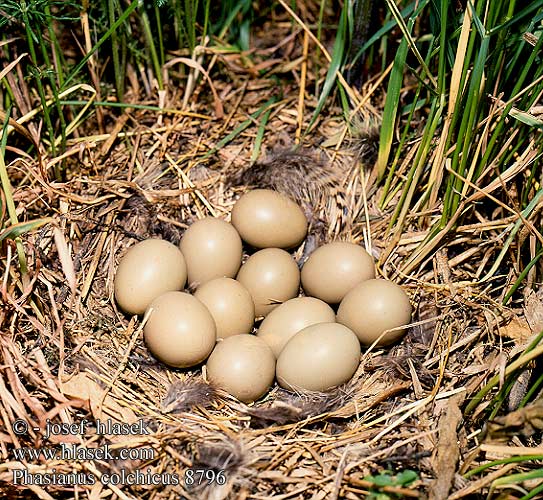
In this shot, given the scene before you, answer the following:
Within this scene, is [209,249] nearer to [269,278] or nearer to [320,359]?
[269,278]

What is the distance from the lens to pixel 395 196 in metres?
2.12

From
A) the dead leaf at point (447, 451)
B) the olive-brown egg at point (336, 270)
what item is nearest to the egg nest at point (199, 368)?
the dead leaf at point (447, 451)

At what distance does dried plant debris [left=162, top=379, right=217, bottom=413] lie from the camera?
1697 millimetres

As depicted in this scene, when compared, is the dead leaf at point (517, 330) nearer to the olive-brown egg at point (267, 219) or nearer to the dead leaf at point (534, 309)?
the dead leaf at point (534, 309)

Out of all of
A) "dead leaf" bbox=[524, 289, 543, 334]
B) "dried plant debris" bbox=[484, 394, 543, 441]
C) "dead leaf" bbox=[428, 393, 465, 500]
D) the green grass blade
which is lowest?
"dead leaf" bbox=[428, 393, 465, 500]

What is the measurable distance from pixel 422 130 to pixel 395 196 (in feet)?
0.67

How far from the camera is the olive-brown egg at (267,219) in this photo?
2.05 metres

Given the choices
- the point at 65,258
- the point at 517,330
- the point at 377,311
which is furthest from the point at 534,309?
the point at 65,258

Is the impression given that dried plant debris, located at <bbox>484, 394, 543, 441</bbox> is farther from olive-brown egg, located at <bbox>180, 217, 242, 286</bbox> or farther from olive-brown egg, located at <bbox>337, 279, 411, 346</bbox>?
olive-brown egg, located at <bbox>180, 217, 242, 286</bbox>

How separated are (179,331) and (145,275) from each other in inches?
8.1

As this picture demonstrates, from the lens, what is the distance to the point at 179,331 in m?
1.76

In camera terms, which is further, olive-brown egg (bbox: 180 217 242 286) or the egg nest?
olive-brown egg (bbox: 180 217 242 286)

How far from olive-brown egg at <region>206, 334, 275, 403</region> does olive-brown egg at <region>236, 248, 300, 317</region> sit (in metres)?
0.22

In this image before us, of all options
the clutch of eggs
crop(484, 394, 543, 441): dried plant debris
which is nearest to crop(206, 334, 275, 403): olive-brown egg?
the clutch of eggs
